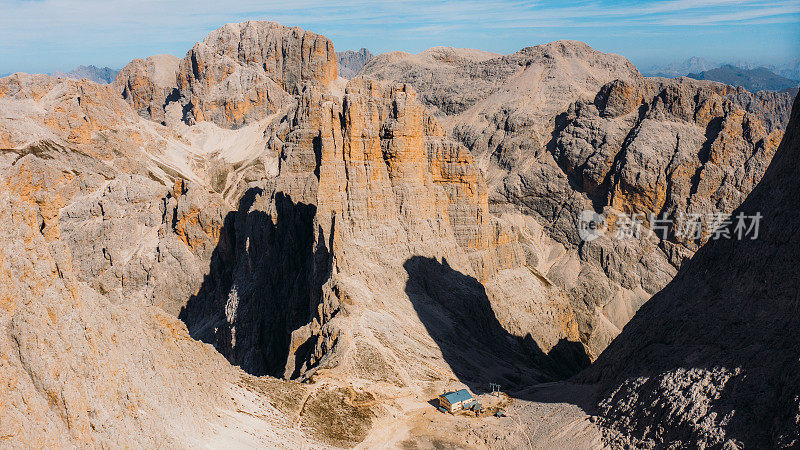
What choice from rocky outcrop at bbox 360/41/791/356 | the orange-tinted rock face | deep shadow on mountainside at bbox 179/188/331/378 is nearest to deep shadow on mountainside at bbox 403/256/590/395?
deep shadow on mountainside at bbox 179/188/331/378

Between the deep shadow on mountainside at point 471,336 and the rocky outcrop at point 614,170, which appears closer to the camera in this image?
the deep shadow on mountainside at point 471,336

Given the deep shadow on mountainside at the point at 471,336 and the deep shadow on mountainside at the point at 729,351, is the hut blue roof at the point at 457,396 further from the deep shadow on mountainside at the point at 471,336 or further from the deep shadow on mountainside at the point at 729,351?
the deep shadow on mountainside at the point at 729,351

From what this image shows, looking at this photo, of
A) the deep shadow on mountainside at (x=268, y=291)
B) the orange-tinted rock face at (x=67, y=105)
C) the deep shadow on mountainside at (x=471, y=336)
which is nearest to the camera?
the deep shadow on mountainside at (x=471, y=336)

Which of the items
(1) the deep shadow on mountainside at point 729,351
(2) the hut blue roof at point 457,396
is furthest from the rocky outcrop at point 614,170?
(2) the hut blue roof at point 457,396

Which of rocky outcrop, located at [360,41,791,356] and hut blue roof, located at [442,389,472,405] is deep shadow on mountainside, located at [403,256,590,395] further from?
rocky outcrop, located at [360,41,791,356]

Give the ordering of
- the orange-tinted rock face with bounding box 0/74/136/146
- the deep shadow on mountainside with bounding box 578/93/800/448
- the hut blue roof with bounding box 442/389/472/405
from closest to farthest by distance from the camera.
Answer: the deep shadow on mountainside with bounding box 578/93/800/448 → the hut blue roof with bounding box 442/389/472/405 → the orange-tinted rock face with bounding box 0/74/136/146

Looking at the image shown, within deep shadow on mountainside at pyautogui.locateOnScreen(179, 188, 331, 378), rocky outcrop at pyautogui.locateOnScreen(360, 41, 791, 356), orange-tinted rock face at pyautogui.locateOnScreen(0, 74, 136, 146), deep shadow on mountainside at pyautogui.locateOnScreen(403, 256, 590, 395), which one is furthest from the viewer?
orange-tinted rock face at pyautogui.locateOnScreen(0, 74, 136, 146)

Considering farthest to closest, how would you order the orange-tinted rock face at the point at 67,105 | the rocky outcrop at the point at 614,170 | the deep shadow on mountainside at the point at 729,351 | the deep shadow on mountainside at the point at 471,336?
the orange-tinted rock face at the point at 67,105
the rocky outcrop at the point at 614,170
the deep shadow on mountainside at the point at 471,336
the deep shadow on mountainside at the point at 729,351

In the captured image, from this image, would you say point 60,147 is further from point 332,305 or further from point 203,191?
point 332,305
